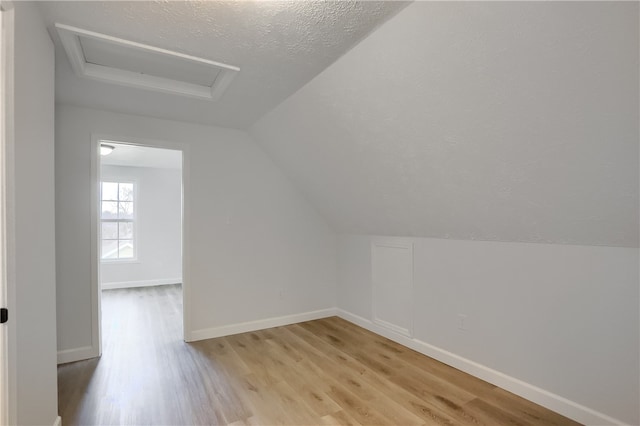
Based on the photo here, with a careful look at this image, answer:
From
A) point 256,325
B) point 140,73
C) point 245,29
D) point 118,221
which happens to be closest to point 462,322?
point 256,325

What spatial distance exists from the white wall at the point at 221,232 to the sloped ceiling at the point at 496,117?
1.23 meters

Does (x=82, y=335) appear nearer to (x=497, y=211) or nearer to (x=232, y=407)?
(x=232, y=407)

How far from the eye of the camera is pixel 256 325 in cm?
394

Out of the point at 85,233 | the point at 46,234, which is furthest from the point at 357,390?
the point at 85,233

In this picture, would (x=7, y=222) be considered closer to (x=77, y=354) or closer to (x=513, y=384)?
(x=77, y=354)

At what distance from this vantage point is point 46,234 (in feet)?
5.87

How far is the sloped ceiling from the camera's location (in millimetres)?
1424

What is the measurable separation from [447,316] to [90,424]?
2.76 m

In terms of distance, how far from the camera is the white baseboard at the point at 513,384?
206cm

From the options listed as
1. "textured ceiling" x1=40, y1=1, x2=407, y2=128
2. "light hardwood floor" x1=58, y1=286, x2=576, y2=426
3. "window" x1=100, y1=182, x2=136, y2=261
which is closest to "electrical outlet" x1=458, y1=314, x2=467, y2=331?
"light hardwood floor" x1=58, y1=286, x2=576, y2=426

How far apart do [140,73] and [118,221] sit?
16.0 feet

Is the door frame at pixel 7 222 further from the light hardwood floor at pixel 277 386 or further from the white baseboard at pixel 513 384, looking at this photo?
the white baseboard at pixel 513 384

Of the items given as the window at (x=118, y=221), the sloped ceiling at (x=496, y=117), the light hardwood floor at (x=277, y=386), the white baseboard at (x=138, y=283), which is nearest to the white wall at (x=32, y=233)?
the light hardwood floor at (x=277, y=386)

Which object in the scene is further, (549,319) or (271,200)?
(271,200)
